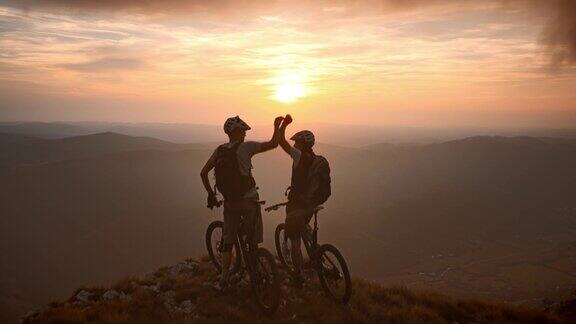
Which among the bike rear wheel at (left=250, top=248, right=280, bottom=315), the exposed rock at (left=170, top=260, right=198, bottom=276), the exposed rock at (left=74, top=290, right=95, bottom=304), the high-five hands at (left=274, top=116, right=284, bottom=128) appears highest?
the high-five hands at (left=274, top=116, right=284, bottom=128)

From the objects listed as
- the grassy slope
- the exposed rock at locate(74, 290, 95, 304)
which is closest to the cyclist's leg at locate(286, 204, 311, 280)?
the grassy slope

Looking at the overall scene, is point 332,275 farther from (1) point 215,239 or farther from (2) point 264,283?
(1) point 215,239

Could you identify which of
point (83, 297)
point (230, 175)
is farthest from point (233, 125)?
point (83, 297)

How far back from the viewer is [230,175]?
929cm

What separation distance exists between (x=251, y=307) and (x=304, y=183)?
3.29 meters

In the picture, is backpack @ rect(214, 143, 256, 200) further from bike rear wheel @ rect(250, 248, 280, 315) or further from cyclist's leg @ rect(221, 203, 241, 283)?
bike rear wheel @ rect(250, 248, 280, 315)

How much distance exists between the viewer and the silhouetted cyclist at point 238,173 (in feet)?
30.2

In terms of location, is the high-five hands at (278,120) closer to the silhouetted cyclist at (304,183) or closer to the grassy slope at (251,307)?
the silhouetted cyclist at (304,183)

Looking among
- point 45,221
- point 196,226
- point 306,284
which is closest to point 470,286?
point 196,226

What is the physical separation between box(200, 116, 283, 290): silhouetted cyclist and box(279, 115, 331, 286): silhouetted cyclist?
0.87m

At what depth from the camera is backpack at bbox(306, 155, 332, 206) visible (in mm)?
9781

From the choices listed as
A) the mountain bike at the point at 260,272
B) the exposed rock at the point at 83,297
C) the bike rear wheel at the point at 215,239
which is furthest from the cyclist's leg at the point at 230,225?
the exposed rock at the point at 83,297

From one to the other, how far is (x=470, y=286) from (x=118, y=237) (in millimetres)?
133870

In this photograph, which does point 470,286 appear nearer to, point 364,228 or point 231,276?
point 364,228
